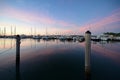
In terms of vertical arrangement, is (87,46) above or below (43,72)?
above

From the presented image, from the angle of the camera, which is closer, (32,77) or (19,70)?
(32,77)

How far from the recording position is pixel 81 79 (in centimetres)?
1104

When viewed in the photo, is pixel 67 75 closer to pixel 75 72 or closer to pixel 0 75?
pixel 75 72

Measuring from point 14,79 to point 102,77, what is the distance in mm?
7928

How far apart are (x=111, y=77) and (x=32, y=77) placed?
7234 millimetres

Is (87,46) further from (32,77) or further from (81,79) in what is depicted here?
(32,77)

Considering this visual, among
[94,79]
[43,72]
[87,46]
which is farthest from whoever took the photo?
[43,72]

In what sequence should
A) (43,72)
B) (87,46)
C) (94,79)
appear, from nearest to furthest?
(87,46) < (94,79) < (43,72)

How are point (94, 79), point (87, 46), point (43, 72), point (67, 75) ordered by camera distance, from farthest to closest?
point (43, 72) → point (67, 75) → point (94, 79) → point (87, 46)

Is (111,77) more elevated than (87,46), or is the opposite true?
(87,46)

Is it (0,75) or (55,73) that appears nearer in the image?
(0,75)

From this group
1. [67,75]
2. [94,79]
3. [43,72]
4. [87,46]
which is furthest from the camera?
[43,72]

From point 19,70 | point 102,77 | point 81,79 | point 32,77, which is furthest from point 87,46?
point 19,70

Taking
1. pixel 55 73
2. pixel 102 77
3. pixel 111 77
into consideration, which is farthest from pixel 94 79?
pixel 55 73
